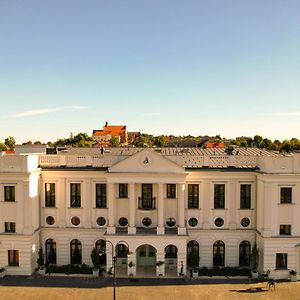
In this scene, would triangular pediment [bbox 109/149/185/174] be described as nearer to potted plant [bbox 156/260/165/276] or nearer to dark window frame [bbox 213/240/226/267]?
dark window frame [bbox 213/240/226/267]

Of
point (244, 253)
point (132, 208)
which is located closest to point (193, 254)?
point (244, 253)

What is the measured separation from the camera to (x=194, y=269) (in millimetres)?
37031

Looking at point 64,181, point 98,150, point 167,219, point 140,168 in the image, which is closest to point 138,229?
point 167,219

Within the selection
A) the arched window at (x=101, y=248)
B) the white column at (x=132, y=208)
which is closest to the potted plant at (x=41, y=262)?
the arched window at (x=101, y=248)

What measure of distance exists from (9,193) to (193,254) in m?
18.3

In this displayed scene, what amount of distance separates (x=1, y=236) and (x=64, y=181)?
7705 millimetres

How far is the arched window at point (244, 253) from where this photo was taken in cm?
3884

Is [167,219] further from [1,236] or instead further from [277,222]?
[1,236]

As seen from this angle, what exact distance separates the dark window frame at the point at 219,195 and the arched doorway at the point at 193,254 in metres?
4.25

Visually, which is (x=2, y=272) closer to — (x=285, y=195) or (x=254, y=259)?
(x=254, y=259)

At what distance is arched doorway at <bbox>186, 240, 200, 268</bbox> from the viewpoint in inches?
1473

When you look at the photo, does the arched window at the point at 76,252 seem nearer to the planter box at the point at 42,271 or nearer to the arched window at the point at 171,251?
the planter box at the point at 42,271

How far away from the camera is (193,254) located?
37.3 metres

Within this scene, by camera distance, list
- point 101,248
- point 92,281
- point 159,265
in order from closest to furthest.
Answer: point 92,281 < point 159,265 < point 101,248
